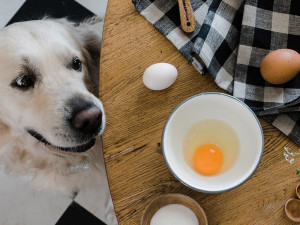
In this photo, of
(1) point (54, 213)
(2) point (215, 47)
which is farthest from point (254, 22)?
(1) point (54, 213)

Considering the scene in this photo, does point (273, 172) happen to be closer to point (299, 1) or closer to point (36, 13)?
point (299, 1)

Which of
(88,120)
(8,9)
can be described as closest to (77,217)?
(88,120)

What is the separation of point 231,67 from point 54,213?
4.07 feet

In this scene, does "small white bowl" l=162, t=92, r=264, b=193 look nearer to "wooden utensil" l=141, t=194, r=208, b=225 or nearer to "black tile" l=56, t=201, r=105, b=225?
"wooden utensil" l=141, t=194, r=208, b=225

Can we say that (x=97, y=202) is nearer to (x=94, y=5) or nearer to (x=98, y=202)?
(x=98, y=202)

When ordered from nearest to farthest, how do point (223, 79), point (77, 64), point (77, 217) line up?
point (223, 79), point (77, 64), point (77, 217)

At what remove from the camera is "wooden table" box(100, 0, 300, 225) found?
809 mm

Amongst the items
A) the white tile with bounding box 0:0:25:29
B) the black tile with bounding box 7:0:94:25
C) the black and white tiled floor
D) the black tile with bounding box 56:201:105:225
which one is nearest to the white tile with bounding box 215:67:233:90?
the black and white tiled floor

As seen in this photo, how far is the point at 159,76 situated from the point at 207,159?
262 mm

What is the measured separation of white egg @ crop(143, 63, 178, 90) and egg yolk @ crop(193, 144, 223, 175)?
208 millimetres

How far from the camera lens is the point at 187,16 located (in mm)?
893

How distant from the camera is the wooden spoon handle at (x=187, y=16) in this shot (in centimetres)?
89

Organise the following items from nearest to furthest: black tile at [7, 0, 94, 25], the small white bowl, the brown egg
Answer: the small white bowl, the brown egg, black tile at [7, 0, 94, 25]

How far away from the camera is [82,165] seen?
1200 mm
